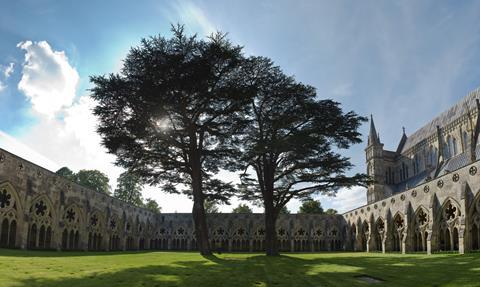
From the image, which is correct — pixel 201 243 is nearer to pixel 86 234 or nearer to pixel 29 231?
pixel 29 231

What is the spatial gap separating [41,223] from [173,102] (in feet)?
50.4

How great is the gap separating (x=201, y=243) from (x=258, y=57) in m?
12.9

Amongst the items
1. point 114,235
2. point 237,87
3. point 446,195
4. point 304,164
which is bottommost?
point 114,235

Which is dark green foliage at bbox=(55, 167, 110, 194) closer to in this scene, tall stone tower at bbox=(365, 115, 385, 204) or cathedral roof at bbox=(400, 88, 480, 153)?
tall stone tower at bbox=(365, 115, 385, 204)

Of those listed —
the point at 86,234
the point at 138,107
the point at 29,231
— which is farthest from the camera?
the point at 86,234

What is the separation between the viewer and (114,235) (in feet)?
142

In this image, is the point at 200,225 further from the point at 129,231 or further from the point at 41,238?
the point at 129,231

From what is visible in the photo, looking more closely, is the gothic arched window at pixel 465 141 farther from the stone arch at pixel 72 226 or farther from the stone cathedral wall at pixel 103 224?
the stone arch at pixel 72 226

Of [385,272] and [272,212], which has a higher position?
[272,212]

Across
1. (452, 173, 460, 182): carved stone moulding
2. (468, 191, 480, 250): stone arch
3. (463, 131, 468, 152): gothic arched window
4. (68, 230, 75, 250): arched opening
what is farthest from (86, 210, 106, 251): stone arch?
(463, 131, 468, 152): gothic arched window

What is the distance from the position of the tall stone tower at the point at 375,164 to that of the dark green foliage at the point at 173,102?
47104 mm

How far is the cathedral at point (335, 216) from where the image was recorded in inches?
1080

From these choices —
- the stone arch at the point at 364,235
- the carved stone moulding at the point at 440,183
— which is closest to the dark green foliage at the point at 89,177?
the stone arch at the point at 364,235

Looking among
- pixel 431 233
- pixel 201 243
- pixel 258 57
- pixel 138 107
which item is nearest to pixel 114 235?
pixel 201 243
